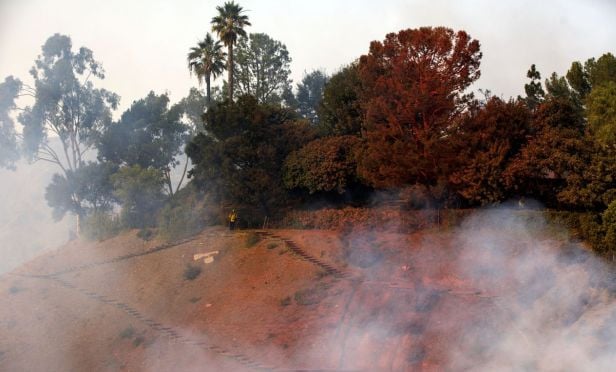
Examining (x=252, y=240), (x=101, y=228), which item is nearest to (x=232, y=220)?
(x=252, y=240)

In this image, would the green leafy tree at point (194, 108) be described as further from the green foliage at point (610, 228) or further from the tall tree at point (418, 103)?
the green foliage at point (610, 228)

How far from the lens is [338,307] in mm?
32250

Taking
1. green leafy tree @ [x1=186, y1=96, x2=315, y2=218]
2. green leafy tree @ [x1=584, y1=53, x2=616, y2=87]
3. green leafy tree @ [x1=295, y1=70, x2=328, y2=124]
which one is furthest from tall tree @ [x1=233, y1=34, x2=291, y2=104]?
green leafy tree @ [x1=584, y1=53, x2=616, y2=87]

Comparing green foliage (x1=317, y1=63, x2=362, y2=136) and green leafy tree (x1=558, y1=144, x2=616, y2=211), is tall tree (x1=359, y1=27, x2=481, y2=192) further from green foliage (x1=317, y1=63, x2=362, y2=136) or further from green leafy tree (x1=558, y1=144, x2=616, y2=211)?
green foliage (x1=317, y1=63, x2=362, y2=136)

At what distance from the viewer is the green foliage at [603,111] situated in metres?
36.7

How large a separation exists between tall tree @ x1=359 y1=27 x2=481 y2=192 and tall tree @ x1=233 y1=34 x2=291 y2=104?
35.5 meters

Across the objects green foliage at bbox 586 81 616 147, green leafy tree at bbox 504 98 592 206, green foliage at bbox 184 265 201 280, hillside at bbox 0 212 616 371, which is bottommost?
hillside at bbox 0 212 616 371

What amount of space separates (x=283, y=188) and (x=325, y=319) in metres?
17.5

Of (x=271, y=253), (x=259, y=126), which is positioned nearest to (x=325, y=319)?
(x=271, y=253)

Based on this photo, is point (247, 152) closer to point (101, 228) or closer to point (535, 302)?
point (101, 228)

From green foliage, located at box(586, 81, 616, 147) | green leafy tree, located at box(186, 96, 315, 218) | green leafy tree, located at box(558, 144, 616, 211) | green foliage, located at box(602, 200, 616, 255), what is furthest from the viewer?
green leafy tree, located at box(186, 96, 315, 218)

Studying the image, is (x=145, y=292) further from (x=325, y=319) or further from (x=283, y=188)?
(x=325, y=319)

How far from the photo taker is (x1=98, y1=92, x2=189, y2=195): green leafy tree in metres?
68.5

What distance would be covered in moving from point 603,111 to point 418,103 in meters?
11.6
